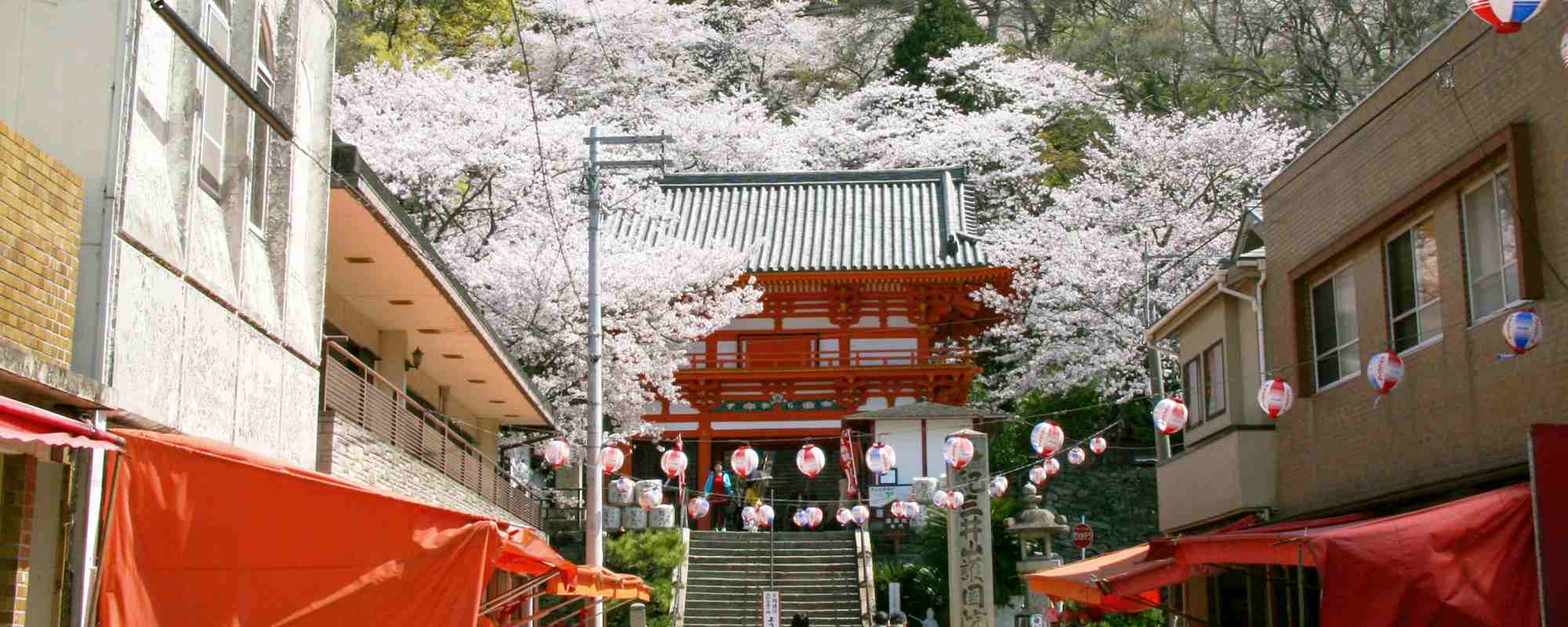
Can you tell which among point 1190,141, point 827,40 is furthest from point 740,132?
point 1190,141

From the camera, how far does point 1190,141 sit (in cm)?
3797

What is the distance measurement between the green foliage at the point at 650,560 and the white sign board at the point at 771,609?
275 centimetres

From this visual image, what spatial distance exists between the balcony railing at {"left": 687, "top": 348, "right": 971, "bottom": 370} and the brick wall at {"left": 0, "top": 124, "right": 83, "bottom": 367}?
30090mm

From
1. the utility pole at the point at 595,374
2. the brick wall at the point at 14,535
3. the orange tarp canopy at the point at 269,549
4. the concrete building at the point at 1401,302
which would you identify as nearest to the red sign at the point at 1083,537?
the concrete building at the point at 1401,302

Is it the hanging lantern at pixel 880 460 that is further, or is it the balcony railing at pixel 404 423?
the hanging lantern at pixel 880 460

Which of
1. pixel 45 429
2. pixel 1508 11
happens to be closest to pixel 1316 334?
pixel 1508 11

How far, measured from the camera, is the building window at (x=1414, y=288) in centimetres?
1335

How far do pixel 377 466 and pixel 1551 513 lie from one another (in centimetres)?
1109

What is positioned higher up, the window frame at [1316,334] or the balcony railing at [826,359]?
the balcony railing at [826,359]

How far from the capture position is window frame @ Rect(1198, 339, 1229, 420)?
1964cm

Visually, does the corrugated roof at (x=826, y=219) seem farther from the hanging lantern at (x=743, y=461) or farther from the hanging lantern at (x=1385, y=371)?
the hanging lantern at (x=1385, y=371)

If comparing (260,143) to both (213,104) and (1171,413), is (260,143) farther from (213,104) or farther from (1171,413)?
(1171,413)

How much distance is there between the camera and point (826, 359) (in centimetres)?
3844

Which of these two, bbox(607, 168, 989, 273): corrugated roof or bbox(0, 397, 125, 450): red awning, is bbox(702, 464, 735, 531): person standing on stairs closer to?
bbox(607, 168, 989, 273): corrugated roof
